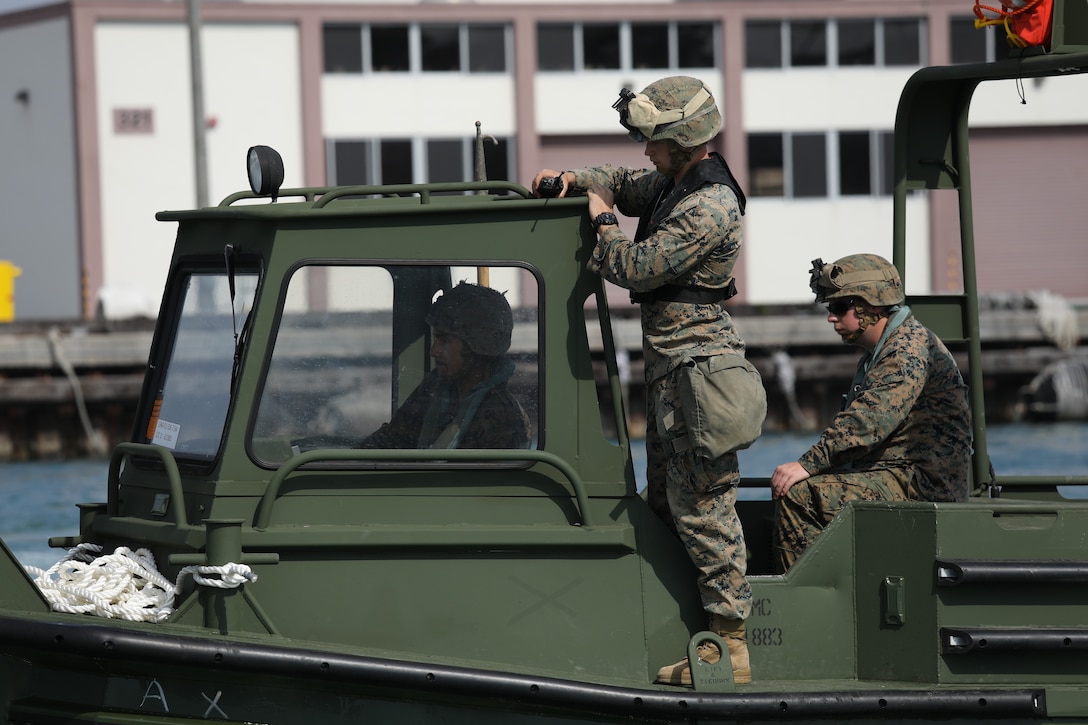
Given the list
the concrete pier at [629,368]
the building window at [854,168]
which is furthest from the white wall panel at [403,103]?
the concrete pier at [629,368]

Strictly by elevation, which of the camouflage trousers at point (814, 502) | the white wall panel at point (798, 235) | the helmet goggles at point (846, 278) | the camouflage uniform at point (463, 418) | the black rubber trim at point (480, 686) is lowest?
the black rubber trim at point (480, 686)

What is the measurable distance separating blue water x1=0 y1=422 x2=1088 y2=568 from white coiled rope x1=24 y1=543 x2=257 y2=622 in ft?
26.2

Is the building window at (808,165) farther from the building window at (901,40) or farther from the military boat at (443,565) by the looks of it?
the military boat at (443,565)

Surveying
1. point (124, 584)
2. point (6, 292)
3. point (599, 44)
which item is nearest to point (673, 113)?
point (124, 584)

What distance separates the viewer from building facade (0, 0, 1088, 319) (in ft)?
98.1

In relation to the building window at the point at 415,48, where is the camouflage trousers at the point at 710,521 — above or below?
below

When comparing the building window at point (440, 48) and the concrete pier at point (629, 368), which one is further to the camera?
the building window at point (440, 48)

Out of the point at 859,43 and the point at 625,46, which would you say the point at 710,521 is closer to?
the point at 625,46

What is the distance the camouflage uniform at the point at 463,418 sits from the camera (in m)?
4.36

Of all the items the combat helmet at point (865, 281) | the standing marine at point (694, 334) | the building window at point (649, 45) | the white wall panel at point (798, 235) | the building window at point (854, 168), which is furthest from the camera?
the building window at point (854, 168)

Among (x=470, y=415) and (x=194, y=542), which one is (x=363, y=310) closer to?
(x=470, y=415)

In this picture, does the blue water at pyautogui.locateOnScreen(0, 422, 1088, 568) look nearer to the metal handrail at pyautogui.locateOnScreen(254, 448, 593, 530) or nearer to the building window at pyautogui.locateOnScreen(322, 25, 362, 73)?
the metal handrail at pyautogui.locateOnScreen(254, 448, 593, 530)

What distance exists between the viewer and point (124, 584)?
4.26 m

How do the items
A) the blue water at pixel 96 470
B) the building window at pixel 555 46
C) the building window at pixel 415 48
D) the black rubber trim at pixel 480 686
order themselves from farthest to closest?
the building window at pixel 555 46 → the building window at pixel 415 48 → the blue water at pixel 96 470 → the black rubber trim at pixel 480 686
